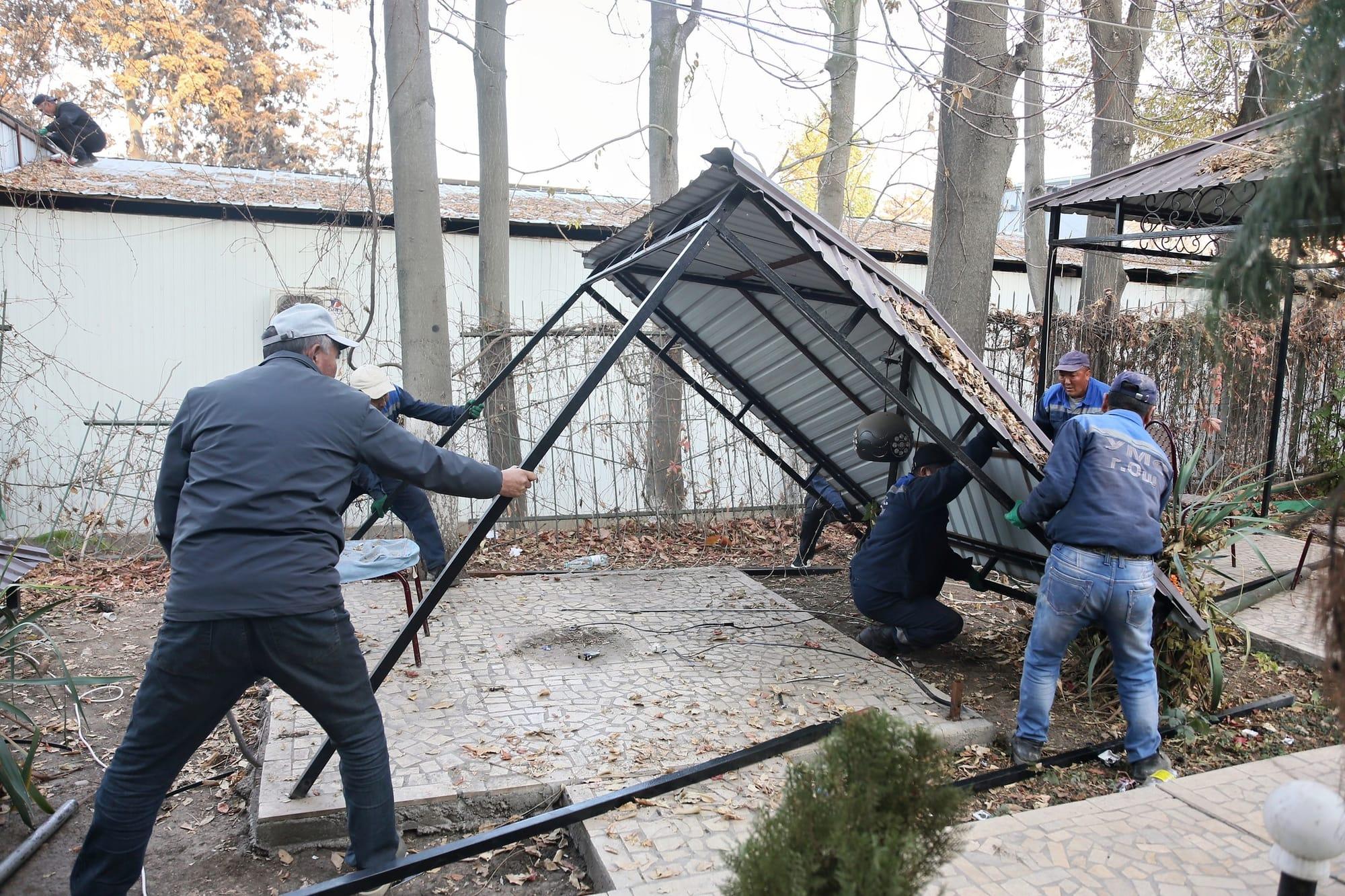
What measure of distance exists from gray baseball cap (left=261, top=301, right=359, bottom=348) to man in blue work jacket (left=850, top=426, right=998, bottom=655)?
11.1ft

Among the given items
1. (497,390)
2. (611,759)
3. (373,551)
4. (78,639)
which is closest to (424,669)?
(373,551)

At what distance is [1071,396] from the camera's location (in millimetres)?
6266

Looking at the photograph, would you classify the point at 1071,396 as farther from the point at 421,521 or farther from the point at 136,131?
the point at 136,131

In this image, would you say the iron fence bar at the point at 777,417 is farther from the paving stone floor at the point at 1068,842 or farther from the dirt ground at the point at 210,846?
the dirt ground at the point at 210,846

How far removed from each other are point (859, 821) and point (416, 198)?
23.2 feet

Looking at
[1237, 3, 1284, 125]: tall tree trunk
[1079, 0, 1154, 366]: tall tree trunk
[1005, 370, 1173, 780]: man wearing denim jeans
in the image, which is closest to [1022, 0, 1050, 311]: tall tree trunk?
[1079, 0, 1154, 366]: tall tree trunk

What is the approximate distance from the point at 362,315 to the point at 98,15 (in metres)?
16.3

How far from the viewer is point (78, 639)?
5699mm

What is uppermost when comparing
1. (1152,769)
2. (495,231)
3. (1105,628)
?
(495,231)

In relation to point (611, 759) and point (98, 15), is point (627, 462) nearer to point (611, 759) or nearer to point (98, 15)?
point (611, 759)

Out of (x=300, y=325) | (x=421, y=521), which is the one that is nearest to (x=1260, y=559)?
(x=421, y=521)

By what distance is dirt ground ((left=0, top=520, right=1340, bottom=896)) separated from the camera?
10.7ft

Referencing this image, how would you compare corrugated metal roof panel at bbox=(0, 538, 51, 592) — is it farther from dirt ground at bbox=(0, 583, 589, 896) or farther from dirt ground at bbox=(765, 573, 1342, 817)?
dirt ground at bbox=(765, 573, 1342, 817)

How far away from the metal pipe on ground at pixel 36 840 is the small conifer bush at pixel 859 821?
117 inches
